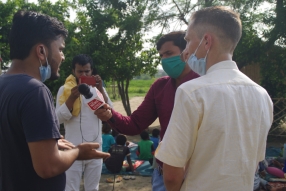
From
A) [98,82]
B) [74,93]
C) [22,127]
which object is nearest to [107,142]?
[98,82]

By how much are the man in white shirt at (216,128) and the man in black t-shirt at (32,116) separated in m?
0.56

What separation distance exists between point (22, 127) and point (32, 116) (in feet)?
0.35

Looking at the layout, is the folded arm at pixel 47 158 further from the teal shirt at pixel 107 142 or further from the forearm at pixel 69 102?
the teal shirt at pixel 107 142

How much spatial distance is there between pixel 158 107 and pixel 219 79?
105 centimetres

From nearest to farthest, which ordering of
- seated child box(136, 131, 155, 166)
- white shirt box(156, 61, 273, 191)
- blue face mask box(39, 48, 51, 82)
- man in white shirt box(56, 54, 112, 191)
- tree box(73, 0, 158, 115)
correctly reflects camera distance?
white shirt box(156, 61, 273, 191), blue face mask box(39, 48, 51, 82), man in white shirt box(56, 54, 112, 191), seated child box(136, 131, 155, 166), tree box(73, 0, 158, 115)

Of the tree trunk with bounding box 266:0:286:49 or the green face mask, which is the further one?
the tree trunk with bounding box 266:0:286:49

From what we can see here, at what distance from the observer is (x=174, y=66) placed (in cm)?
234

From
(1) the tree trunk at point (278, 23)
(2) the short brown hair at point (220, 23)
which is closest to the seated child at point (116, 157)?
(2) the short brown hair at point (220, 23)

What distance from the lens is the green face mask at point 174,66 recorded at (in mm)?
2330

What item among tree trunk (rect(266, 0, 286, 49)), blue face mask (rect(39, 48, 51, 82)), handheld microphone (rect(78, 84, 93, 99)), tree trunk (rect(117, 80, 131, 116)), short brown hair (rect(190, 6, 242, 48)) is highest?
tree trunk (rect(266, 0, 286, 49))

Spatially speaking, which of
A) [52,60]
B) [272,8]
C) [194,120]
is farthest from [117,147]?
[272,8]

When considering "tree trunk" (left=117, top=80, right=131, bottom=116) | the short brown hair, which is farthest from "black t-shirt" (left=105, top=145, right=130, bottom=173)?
"tree trunk" (left=117, top=80, right=131, bottom=116)

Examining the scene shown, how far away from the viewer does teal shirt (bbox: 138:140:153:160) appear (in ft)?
22.9

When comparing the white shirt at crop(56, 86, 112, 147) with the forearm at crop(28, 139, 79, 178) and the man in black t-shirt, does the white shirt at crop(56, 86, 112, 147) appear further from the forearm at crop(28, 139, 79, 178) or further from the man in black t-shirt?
the forearm at crop(28, 139, 79, 178)
